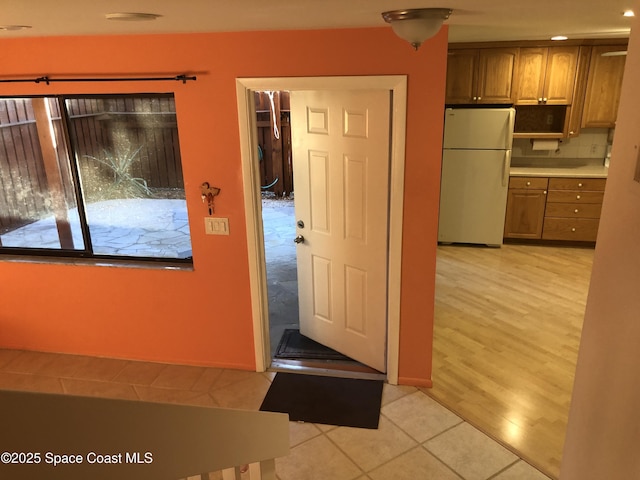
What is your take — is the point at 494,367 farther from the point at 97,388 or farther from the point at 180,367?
the point at 97,388

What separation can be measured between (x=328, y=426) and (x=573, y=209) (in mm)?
4213

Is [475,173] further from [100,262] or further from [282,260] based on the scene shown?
[100,262]

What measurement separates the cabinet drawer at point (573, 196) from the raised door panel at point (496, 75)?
1.19 metres

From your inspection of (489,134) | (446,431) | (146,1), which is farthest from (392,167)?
(489,134)

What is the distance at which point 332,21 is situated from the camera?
2.18 meters

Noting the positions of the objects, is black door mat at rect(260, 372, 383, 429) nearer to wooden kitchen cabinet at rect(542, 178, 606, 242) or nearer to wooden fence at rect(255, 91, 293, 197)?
wooden kitchen cabinet at rect(542, 178, 606, 242)

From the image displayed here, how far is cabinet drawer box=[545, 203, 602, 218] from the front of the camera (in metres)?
5.48

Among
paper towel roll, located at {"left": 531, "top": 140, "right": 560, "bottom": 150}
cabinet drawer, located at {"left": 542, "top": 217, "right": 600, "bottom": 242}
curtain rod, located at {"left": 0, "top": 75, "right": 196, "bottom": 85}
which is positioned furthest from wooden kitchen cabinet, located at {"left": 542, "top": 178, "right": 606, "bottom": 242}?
curtain rod, located at {"left": 0, "top": 75, "right": 196, "bottom": 85}

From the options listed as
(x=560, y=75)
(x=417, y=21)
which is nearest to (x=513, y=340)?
(x=417, y=21)

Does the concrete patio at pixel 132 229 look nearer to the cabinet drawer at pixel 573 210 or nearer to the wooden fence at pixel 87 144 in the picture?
the wooden fence at pixel 87 144

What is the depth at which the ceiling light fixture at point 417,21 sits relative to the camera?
1.70 metres

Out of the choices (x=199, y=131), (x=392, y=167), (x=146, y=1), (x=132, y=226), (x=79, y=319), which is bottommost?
(x=79, y=319)

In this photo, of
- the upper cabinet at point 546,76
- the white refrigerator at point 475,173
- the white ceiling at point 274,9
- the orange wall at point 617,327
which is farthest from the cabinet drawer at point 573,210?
the orange wall at point 617,327

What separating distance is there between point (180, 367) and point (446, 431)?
6.19 ft
